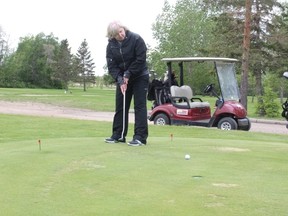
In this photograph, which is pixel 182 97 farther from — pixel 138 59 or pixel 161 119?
pixel 138 59

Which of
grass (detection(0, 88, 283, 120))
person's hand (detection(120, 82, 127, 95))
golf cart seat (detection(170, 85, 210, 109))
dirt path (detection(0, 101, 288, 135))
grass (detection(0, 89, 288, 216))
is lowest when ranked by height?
dirt path (detection(0, 101, 288, 135))

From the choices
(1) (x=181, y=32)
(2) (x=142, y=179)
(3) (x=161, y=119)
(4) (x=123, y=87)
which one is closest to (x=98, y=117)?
(3) (x=161, y=119)

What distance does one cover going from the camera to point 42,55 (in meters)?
100

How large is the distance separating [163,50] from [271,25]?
29.1 m

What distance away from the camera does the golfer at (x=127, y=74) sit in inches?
262

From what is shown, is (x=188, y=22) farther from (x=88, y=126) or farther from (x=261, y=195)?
(x=261, y=195)

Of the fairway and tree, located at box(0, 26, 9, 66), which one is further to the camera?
tree, located at box(0, 26, 9, 66)

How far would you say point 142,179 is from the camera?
4242 millimetres

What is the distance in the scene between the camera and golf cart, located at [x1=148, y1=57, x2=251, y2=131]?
51.3 ft

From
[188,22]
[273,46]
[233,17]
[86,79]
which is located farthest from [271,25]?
[86,79]

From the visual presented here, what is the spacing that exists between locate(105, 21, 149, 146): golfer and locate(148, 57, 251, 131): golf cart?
352 inches

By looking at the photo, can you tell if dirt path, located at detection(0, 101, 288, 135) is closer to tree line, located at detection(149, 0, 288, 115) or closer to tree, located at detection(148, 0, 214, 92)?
tree line, located at detection(149, 0, 288, 115)

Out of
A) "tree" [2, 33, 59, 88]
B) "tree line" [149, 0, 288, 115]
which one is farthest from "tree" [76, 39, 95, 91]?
"tree line" [149, 0, 288, 115]

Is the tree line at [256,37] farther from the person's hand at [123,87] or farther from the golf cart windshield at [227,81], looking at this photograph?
the person's hand at [123,87]
